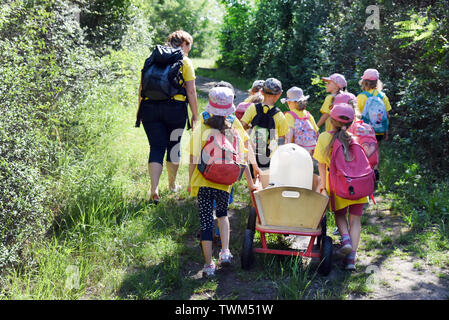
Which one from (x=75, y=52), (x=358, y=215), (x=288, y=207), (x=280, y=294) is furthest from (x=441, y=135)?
(x=75, y=52)

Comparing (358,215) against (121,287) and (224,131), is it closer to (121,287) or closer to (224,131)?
(224,131)

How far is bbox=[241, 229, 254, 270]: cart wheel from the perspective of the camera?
416 centimetres

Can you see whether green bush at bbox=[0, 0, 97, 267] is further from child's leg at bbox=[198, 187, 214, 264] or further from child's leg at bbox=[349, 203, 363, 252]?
child's leg at bbox=[349, 203, 363, 252]

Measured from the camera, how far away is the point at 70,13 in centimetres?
706

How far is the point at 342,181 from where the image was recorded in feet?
14.0

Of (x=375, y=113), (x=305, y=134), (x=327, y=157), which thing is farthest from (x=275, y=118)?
(x=375, y=113)

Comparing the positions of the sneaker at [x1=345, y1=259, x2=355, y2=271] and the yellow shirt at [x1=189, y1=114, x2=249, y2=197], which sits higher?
the yellow shirt at [x1=189, y1=114, x2=249, y2=197]

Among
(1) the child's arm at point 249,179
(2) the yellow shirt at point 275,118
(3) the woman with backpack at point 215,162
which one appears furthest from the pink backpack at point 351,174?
(2) the yellow shirt at point 275,118

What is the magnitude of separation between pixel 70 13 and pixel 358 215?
17.5 feet

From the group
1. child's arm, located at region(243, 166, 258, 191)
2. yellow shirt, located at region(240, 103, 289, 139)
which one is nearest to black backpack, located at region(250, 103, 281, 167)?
yellow shirt, located at region(240, 103, 289, 139)

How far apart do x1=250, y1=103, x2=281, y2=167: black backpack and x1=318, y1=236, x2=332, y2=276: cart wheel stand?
162 cm

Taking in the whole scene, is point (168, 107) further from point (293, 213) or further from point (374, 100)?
point (374, 100)

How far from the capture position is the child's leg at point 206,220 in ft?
13.5

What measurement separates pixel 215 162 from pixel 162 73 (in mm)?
1523
